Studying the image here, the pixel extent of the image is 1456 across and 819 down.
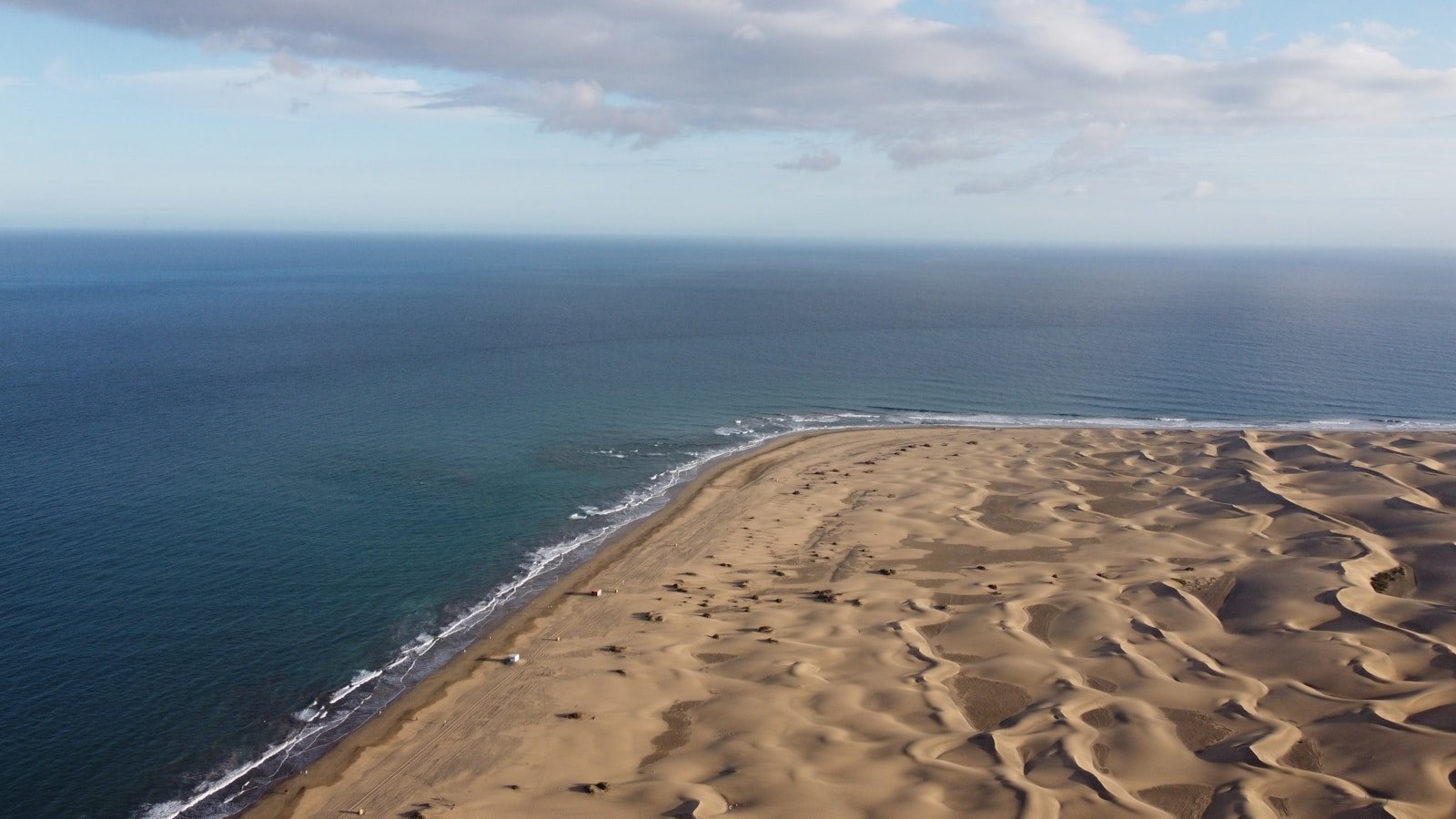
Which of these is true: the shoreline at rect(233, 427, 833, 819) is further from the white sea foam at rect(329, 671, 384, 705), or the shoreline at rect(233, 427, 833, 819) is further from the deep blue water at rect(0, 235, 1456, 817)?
the white sea foam at rect(329, 671, 384, 705)

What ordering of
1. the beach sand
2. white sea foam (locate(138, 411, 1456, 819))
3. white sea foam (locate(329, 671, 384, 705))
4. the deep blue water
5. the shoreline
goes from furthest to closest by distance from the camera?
1. white sea foam (locate(329, 671, 384, 705))
2. the deep blue water
3. white sea foam (locate(138, 411, 1456, 819))
4. the shoreline
5. the beach sand

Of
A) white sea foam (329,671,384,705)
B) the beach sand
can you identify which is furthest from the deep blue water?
the beach sand

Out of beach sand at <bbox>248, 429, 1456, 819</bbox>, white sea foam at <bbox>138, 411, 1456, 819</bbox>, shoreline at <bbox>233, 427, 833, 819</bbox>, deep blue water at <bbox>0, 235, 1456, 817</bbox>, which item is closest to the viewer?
beach sand at <bbox>248, 429, 1456, 819</bbox>

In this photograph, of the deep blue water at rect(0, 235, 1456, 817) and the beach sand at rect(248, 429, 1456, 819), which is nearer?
the beach sand at rect(248, 429, 1456, 819)

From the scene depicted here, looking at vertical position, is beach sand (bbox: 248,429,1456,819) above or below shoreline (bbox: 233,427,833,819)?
above

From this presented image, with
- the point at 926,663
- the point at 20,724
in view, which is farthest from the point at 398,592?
the point at 926,663

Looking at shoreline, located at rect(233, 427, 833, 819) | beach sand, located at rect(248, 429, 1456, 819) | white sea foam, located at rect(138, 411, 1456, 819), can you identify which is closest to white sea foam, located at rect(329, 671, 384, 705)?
white sea foam, located at rect(138, 411, 1456, 819)
